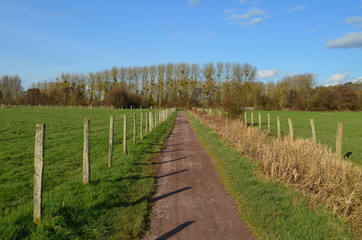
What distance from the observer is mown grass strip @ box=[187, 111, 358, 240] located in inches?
169

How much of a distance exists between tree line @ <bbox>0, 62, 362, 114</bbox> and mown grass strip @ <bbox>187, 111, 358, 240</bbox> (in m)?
70.4

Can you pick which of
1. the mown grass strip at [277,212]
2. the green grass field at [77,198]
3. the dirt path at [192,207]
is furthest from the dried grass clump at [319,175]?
the green grass field at [77,198]

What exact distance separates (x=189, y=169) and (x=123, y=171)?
2.28 m

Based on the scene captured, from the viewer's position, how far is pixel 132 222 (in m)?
4.59

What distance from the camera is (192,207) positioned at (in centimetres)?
549

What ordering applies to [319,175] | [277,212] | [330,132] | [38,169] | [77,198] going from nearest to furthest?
1. [38,169]
2. [277,212]
3. [77,198]
4. [319,175]
5. [330,132]

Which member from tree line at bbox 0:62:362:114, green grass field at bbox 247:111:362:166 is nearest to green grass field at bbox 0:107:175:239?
green grass field at bbox 247:111:362:166

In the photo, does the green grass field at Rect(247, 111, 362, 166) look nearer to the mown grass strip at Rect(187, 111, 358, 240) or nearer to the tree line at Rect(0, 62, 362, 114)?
the mown grass strip at Rect(187, 111, 358, 240)

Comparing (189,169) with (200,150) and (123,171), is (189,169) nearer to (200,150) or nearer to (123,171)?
(123,171)

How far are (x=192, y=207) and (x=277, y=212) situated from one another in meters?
1.69

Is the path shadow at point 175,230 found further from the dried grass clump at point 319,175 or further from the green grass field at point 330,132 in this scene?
the green grass field at point 330,132

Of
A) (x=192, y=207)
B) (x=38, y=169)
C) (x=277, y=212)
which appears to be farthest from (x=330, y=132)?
(x=38, y=169)

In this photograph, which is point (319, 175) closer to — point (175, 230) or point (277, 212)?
point (277, 212)

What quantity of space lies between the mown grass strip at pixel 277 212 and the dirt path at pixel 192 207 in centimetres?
27
